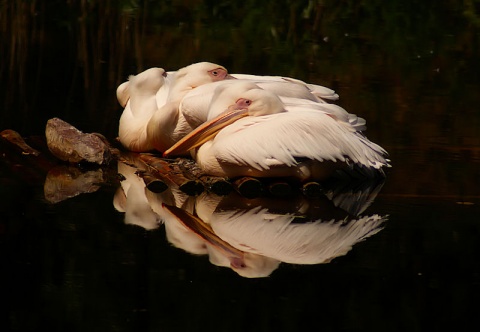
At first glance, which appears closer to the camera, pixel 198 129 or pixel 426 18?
pixel 198 129

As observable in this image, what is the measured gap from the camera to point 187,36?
36.0 ft

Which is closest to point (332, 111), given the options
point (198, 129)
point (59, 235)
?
point (198, 129)

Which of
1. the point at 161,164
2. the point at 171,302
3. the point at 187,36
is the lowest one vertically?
the point at 187,36

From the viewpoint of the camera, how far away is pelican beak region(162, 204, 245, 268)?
15.2 feet

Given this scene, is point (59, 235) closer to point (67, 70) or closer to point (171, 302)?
point (171, 302)

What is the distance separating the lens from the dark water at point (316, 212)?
13.3 feet

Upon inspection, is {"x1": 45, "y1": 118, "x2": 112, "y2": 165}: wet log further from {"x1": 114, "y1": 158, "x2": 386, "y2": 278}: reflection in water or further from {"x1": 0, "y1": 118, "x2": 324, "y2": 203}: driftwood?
{"x1": 114, "y1": 158, "x2": 386, "y2": 278}: reflection in water

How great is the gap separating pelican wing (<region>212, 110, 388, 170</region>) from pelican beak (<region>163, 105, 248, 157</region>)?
16cm

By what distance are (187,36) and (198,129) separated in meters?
5.08

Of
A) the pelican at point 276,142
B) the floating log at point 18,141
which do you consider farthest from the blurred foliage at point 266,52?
the pelican at point 276,142

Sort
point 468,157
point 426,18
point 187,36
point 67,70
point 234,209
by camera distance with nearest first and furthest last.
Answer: point 234,209, point 468,157, point 67,70, point 187,36, point 426,18

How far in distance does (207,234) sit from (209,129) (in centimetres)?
116

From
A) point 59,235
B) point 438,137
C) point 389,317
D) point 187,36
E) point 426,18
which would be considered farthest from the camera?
point 426,18

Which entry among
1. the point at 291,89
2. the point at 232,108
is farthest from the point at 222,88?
the point at 291,89
